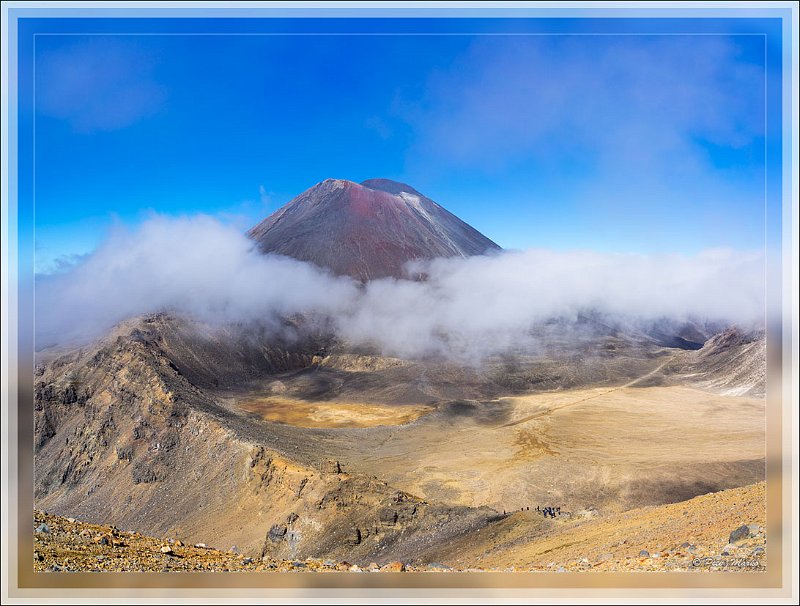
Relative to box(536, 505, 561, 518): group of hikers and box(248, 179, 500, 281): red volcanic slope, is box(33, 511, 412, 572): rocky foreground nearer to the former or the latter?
box(536, 505, 561, 518): group of hikers

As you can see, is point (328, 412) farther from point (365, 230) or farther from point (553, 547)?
point (365, 230)

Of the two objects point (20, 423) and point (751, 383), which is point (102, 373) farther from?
point (751, 383)

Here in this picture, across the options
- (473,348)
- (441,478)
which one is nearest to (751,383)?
(473,348)

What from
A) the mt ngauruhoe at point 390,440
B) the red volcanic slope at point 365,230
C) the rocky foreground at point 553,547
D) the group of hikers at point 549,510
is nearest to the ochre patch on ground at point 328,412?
the mt ngauruhoe at point 390,440

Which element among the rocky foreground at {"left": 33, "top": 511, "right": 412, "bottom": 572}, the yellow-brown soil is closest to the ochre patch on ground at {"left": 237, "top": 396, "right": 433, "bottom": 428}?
the yellow-brown soil

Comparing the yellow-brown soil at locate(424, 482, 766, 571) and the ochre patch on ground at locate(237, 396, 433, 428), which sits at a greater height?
the yellow-brown soil at locate(424, 482, 766, 571)

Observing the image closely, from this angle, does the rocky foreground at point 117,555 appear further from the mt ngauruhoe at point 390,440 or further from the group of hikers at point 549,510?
the group of hikers at point 549,510
